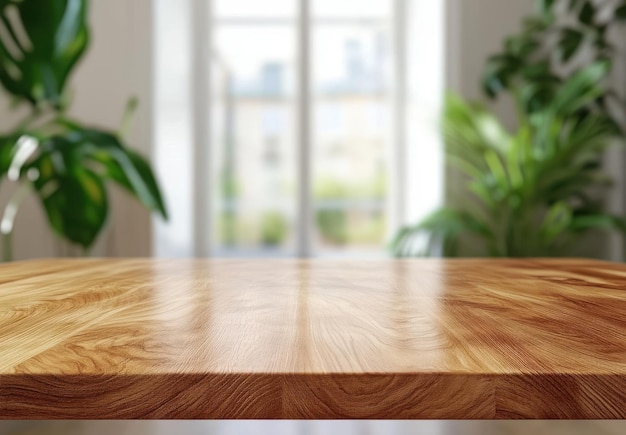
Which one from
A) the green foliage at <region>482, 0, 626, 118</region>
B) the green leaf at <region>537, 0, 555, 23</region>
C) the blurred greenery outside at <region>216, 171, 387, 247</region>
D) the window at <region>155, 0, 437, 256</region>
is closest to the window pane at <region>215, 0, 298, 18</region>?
the window at <region>155, 0, 437, 256</region>

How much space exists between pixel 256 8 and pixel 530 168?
1.69 meters

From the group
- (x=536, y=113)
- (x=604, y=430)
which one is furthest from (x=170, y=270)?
(x=536, y=113)

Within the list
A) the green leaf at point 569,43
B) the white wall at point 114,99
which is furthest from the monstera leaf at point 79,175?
the green leaf at point 569,43

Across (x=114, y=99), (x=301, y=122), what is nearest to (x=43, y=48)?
(x=114, y=99)

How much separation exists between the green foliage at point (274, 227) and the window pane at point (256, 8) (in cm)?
99

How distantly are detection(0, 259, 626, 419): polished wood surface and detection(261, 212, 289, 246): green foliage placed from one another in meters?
2.71

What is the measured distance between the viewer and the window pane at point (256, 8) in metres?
3.27

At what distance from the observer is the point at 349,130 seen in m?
3.34

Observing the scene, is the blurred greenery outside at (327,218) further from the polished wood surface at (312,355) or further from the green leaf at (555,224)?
the polished wood surface at (312,355)

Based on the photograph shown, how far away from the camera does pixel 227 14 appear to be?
3.28m

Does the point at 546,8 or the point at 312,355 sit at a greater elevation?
the point at 546,8

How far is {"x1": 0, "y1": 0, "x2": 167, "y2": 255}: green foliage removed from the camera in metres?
1.78

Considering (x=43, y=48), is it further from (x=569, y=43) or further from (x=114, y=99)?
(x=569, y=43)

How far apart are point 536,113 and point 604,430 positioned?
1.76 meters
